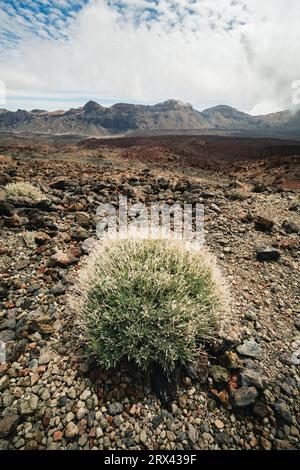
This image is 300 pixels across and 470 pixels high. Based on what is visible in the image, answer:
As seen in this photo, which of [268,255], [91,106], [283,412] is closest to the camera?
[283,412]

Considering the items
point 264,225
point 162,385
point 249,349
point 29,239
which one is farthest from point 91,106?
point 162,385

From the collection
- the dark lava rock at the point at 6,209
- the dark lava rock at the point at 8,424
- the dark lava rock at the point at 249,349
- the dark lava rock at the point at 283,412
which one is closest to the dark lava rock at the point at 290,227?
the dark lava rock at the point at 249,349

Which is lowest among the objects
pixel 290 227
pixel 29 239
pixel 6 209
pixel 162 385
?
pixel 162 385

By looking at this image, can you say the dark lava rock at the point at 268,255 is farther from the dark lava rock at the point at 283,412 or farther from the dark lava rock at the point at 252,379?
the dark lava rock at the point at 283,412

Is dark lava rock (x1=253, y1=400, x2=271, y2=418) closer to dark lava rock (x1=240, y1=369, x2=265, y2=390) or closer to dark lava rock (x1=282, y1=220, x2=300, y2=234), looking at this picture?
dark lava rock (x1=240, y1=369, x2=265, y2=390)

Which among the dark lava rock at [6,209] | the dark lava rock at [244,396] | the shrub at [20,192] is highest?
the shrub at [20,192]

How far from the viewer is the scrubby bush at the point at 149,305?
2658 mm

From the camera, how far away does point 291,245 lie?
5.28 meters

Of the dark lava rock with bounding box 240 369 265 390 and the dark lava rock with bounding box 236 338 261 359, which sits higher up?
the dark lava rock with bounding box 236 338 261 359

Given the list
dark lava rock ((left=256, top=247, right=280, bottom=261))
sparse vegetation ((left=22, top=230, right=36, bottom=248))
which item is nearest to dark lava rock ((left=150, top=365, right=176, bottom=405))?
dark lava rock ((left=256, top=247, right=280, bottom=261))

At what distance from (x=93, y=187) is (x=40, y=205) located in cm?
252

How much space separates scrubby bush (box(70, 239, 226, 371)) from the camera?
266 cm

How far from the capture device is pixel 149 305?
271 cm

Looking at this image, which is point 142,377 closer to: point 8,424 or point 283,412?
point 8,424
